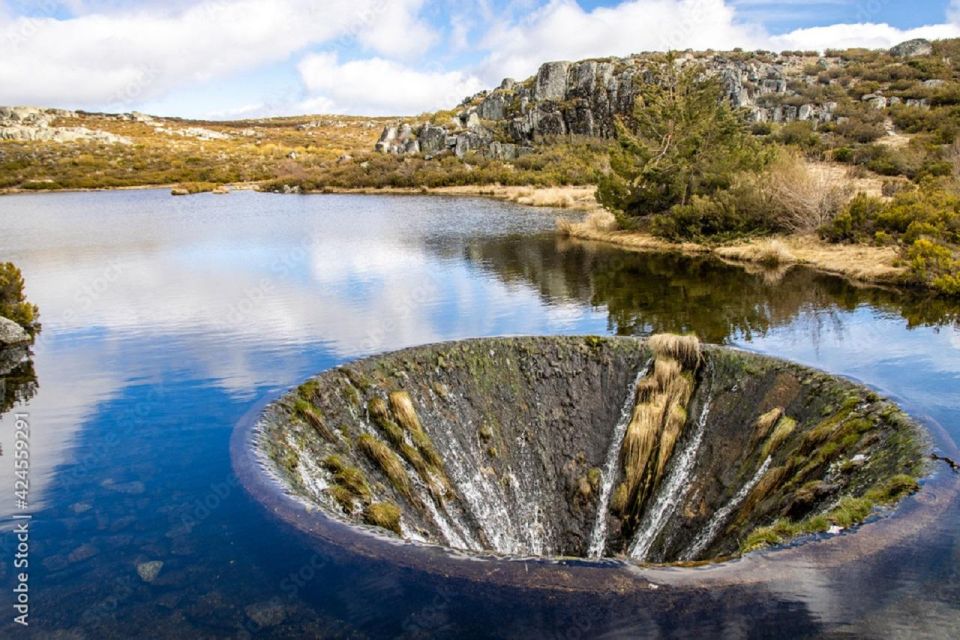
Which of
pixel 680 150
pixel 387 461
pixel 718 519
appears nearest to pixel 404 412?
pixel 387 461

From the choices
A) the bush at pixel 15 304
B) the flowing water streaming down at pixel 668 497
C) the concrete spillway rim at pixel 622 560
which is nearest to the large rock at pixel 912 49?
the flowing water streaming down at pixel 668 497

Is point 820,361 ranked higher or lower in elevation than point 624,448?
higher

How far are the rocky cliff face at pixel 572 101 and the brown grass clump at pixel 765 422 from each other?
78.4 metres

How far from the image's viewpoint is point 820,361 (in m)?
17.6

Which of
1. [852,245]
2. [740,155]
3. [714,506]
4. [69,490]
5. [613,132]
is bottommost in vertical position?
[714,506]

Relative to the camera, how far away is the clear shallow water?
25.9ft

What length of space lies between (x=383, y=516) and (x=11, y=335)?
1636cm

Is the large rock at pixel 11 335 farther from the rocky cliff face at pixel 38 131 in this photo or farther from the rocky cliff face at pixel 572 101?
the rocky cliff face at pixel 38 131

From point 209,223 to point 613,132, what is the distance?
60.5 metres

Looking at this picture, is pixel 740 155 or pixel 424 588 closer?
pixel 424 588

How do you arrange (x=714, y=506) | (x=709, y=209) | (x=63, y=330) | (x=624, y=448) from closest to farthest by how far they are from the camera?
(x=714, y=506) < (x=624, y=448) < (x=63, y=330) < (x=709, y=209)

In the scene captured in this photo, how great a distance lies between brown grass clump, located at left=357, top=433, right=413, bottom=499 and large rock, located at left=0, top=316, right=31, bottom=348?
45.8ft

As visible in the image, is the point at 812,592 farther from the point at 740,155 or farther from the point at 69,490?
the point at 740,155

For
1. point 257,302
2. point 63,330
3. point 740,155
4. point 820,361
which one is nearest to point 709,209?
point 740,155
